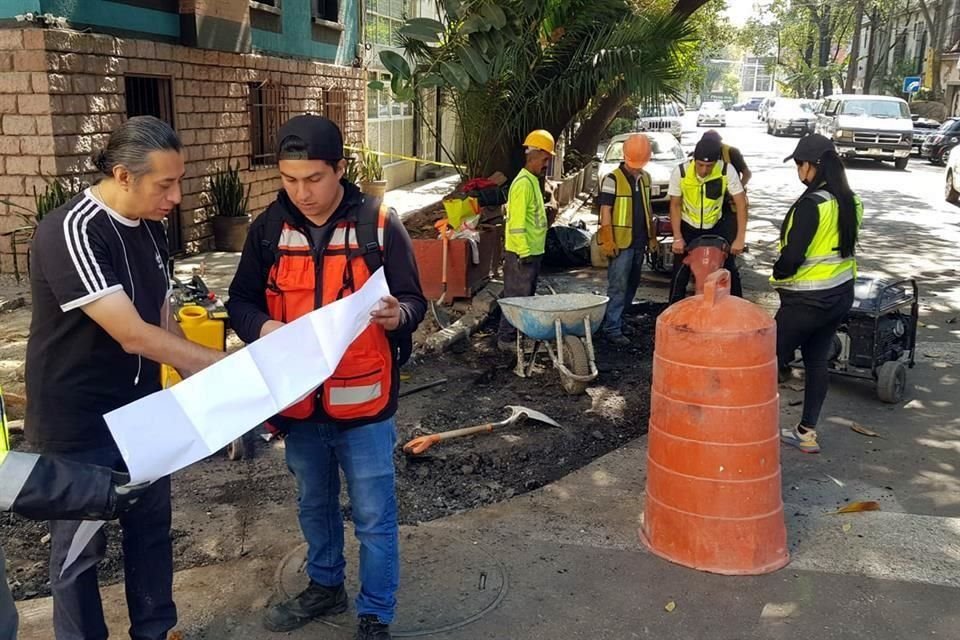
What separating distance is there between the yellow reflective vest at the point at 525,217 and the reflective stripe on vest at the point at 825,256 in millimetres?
2589

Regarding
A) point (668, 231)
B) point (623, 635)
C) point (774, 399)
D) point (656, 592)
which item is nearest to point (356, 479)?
point (623, 635)

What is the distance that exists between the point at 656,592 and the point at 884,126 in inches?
995

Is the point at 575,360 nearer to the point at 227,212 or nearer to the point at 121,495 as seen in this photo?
the point at 121,495

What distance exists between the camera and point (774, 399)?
376 centimetres

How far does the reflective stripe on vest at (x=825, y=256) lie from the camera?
4.86m

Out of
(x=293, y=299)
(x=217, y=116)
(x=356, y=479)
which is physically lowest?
(x=356, y=479)

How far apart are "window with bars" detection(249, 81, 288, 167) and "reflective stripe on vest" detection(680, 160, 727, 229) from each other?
7.40 metres

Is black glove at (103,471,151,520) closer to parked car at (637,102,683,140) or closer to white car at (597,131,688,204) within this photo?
white car at (597,131,688,204)

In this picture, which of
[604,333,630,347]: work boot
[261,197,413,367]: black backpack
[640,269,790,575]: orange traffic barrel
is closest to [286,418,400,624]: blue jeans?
[261,197,413,367]: black backpack

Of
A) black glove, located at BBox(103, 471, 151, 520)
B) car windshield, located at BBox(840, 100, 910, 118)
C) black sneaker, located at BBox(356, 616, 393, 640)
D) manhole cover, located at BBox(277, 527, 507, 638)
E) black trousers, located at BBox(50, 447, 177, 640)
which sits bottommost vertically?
manhole cover, located at BBox(277, 527, 507, 638)

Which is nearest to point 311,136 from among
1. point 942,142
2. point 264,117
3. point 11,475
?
point 11,475

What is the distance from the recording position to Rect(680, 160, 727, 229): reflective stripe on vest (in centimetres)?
719

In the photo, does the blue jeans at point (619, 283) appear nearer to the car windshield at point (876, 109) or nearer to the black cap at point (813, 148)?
the black cap at point (813, 148)

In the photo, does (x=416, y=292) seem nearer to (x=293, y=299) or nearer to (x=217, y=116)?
(x=293, y=299)
